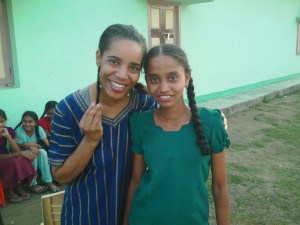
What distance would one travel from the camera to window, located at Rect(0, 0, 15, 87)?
4098mm

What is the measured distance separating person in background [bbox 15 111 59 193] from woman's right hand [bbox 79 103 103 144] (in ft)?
8.97

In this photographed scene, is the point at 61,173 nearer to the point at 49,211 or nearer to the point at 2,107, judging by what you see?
the point at 49,211

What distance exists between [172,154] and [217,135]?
23cm

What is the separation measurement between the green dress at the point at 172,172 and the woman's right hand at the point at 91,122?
0.22m

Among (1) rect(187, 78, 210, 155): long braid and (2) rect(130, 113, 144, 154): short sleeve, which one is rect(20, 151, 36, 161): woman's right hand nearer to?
(2) rect(130, 113, 144, 154): short sleeve

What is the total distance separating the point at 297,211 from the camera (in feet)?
10.5

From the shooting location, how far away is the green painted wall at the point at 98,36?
169 inches

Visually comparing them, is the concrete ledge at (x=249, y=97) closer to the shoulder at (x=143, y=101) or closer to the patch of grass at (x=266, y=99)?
the patch of grass at (x=266, y=99)

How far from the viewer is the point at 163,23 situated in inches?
260

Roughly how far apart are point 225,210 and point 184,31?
19.4 ft

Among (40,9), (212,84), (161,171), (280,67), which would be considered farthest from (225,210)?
(280,67)

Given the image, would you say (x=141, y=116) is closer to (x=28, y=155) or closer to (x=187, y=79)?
(x=187, y=79)

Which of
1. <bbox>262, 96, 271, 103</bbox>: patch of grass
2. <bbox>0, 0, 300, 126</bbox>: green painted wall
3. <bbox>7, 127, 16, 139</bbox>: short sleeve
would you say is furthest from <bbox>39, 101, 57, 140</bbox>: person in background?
<bbox>262, 96, 271, 103</bbox>: patch of grass

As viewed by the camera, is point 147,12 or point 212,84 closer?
point 147,12
